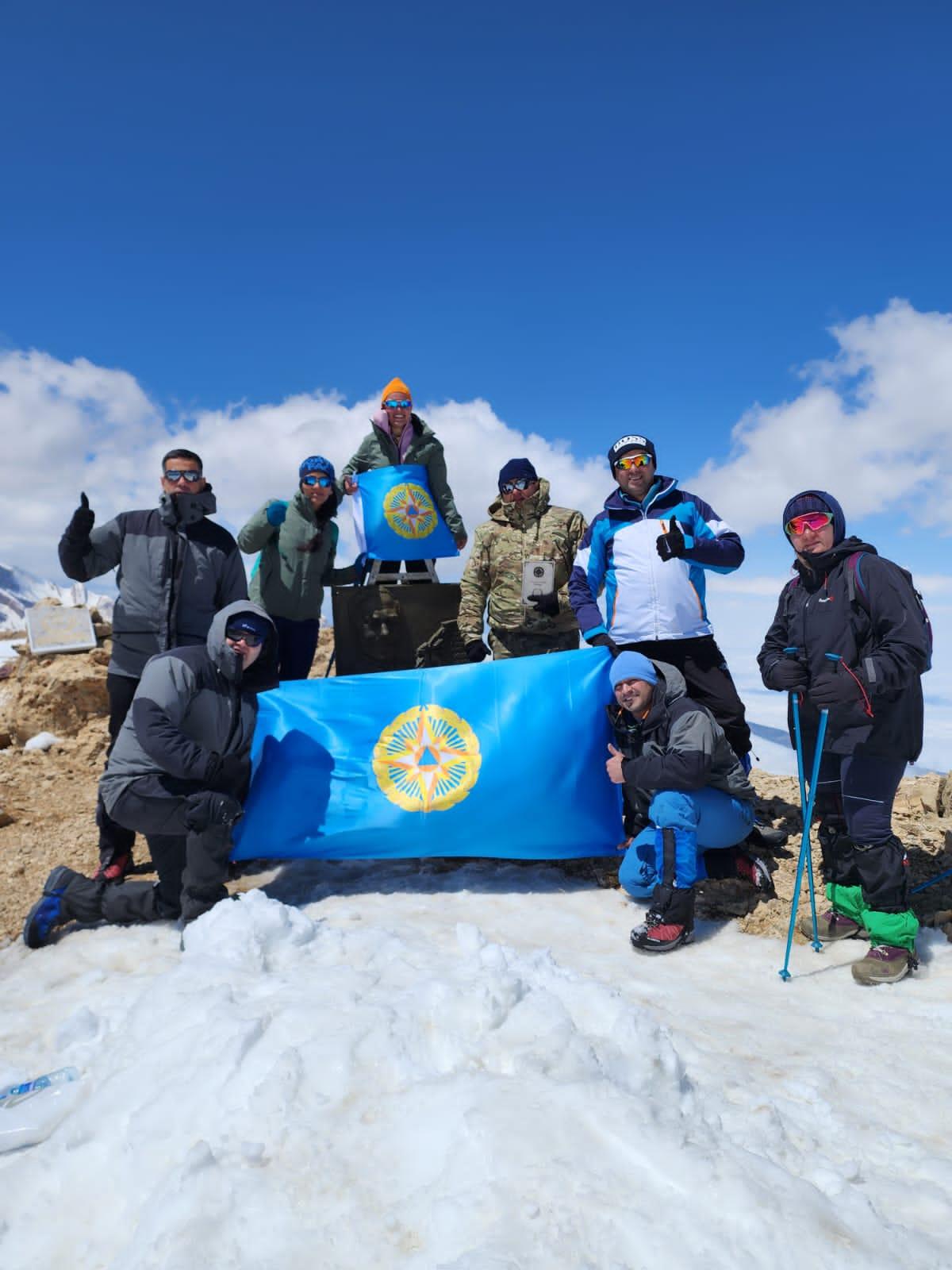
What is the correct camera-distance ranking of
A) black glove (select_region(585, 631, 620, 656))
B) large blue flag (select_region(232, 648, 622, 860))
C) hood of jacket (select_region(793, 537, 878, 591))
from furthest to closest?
black glove (select_region(585, 631, 620, 656))
large blue flag (select_region(232, 648, 622, 860))
hood of jacket (select_region(793, 537, 878, 591))

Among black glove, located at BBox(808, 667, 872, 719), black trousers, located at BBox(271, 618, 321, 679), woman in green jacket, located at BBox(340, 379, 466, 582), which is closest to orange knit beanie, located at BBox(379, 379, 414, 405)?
woman in green jacket, located at BBox(340, 379, 466, 582)

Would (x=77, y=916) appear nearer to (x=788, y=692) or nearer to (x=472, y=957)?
(x=472, y=957)

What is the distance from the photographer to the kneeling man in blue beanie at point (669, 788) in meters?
3.66

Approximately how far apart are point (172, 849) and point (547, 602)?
273 centimetres

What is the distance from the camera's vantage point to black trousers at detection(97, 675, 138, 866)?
167 inches

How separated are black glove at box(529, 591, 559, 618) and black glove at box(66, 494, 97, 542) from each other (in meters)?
2.73

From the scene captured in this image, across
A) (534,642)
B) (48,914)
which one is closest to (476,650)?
(534,642)

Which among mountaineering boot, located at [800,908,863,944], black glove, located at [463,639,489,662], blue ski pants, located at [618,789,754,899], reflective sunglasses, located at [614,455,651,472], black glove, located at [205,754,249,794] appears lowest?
mountaineering boot, located at [800,908,863,944]

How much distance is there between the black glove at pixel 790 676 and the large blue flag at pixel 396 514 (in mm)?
3012

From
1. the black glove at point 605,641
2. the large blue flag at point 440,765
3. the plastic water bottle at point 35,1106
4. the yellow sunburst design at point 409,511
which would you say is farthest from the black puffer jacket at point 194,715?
the yellow sunburst design at point 409,511

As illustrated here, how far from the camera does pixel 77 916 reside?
373 cm

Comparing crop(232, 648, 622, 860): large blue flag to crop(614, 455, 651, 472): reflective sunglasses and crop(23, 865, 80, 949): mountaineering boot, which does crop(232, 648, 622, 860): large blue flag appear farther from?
crop(614, 455, 651, 472): reflective sunglasses

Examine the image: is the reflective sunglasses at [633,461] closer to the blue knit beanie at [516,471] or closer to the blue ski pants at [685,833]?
the blue knit beanie at [516,471]

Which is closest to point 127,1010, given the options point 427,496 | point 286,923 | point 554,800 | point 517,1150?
point 286,923
